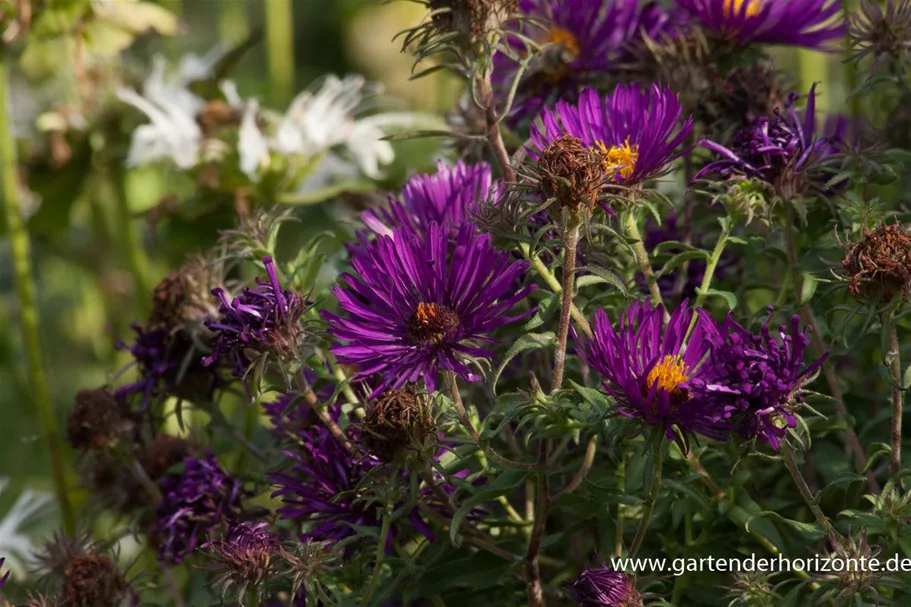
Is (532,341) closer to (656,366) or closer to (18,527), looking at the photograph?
(656,366)

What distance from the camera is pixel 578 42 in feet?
2.36

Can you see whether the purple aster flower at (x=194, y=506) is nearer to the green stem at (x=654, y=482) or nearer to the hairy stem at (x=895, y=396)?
the green stem at (x=654, y=482)

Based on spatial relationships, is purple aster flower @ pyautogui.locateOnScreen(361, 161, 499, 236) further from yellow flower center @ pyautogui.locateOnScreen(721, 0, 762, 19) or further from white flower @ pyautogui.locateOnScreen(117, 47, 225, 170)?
white flower @ pyautogui.locateOnScreen(117, 47, 225, 170)

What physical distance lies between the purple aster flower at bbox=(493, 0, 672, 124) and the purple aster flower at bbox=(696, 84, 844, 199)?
147mm

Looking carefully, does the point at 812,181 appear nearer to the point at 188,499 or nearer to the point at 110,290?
the point at 188,499

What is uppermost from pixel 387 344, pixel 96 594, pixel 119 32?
pixel 119 32

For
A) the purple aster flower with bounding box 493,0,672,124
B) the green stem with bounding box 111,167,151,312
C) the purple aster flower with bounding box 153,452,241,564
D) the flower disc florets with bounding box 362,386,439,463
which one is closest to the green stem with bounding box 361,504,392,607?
the flower disc florets with bounding box 362,386,439,463

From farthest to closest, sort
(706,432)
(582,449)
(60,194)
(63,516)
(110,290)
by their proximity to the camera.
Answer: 1. (110,290)
2. (60,194)
3. (63,516)
4. (582,449)
5. (706,432)

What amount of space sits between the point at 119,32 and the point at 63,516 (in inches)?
15.2

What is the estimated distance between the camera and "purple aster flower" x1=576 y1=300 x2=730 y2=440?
1.55 feet

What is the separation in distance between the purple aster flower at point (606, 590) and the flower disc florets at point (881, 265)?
0.16 m

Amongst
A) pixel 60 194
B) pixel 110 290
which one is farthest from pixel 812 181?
pixel 110 290

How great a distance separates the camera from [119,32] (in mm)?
953

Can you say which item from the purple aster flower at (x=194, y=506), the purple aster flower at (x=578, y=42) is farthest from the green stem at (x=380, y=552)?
the purple aster flower at (x=578, y=42)
